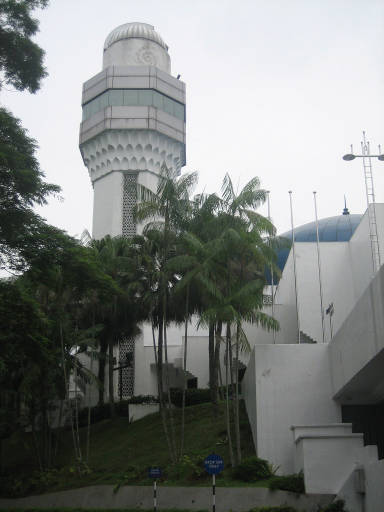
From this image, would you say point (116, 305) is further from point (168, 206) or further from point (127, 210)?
point (127, 210)

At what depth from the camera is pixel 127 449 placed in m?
27.1

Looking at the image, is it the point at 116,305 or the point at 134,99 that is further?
the point at 134,99

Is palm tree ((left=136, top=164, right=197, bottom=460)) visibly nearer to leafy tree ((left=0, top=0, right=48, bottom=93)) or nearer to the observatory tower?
leafy tree ((left=0, top=0, right=48, bottom=93))

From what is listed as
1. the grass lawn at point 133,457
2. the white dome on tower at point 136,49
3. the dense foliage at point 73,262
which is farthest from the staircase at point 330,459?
the white dome on tower at point 136,49

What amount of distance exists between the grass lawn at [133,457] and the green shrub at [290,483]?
1.90 ft

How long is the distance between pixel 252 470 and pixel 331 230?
26.4 meters

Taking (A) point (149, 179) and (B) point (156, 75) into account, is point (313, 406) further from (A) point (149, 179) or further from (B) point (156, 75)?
(B) point (156, 75)

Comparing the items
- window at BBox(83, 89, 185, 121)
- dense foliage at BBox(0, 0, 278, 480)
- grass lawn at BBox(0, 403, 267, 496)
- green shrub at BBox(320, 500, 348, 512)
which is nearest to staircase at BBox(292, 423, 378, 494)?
green shrub at BBox(320, 500, 348, 512)

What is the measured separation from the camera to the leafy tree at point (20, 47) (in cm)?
2220

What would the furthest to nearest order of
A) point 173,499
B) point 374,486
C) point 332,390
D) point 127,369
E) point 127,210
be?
1. point 127,210
2. point 127,369
3. point 332,390
4. point 173,499
5. point 374,486

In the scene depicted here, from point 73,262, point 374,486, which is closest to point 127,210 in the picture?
point 73,262

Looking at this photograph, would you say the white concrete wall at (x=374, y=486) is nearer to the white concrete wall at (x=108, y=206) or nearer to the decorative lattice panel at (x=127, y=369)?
the decorative lattice panel at (x=127, y=369)

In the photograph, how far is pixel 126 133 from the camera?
46.2 m

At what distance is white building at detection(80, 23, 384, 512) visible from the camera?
60.0 feet
